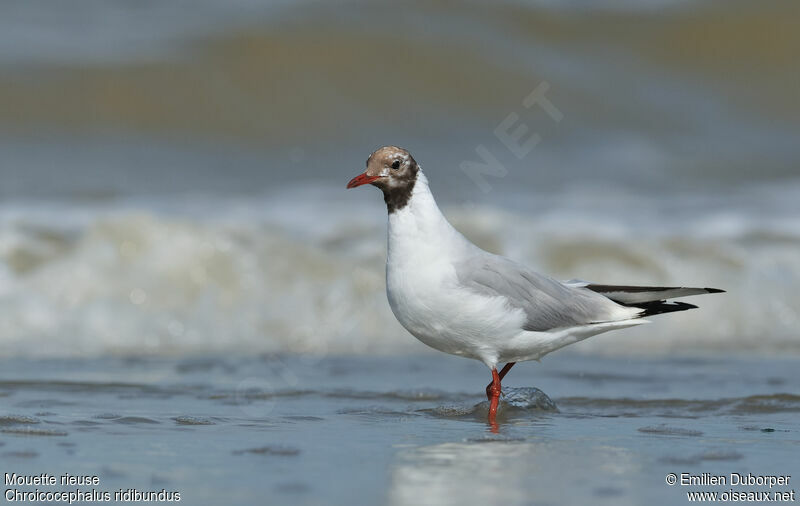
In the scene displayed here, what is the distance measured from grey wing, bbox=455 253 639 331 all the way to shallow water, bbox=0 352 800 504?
0.42m

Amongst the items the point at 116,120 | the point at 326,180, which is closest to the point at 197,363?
the point at 326,180

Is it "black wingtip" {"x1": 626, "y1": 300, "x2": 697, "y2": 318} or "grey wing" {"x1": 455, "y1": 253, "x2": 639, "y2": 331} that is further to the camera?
"black wingtip" {"x1": 626, "y1": 300, "x2": 697, "y2": 318}

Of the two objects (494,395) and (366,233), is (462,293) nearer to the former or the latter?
(494,395)

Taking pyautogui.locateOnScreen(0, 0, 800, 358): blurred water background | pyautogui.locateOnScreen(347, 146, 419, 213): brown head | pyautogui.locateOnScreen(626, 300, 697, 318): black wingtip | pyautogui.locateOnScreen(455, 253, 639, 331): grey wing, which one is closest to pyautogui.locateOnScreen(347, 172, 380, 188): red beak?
pyautogui.locateOnScreen(347, 146, 419, 213): brown head

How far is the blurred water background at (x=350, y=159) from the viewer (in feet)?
25.4

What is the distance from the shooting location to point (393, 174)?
451 centimetres

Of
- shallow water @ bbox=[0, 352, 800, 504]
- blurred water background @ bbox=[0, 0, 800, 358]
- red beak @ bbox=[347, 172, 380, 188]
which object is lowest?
shallow water @ bbox=[0, 352, 800, 504]

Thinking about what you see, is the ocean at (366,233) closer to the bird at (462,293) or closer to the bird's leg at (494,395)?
the bird's leg at (494,395)

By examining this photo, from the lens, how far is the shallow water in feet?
10.9

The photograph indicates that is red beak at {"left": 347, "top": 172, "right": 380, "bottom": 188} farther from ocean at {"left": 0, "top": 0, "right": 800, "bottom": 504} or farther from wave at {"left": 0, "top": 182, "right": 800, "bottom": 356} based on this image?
wave at {"left": 0, "top": 182, "right": 800, "bottom": 356}

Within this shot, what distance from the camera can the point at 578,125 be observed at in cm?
1395

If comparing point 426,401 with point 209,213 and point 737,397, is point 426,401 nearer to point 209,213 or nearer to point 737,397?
point 737,397

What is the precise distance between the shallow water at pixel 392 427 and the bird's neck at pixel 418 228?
2.30 ft

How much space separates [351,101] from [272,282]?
648 centimetres
